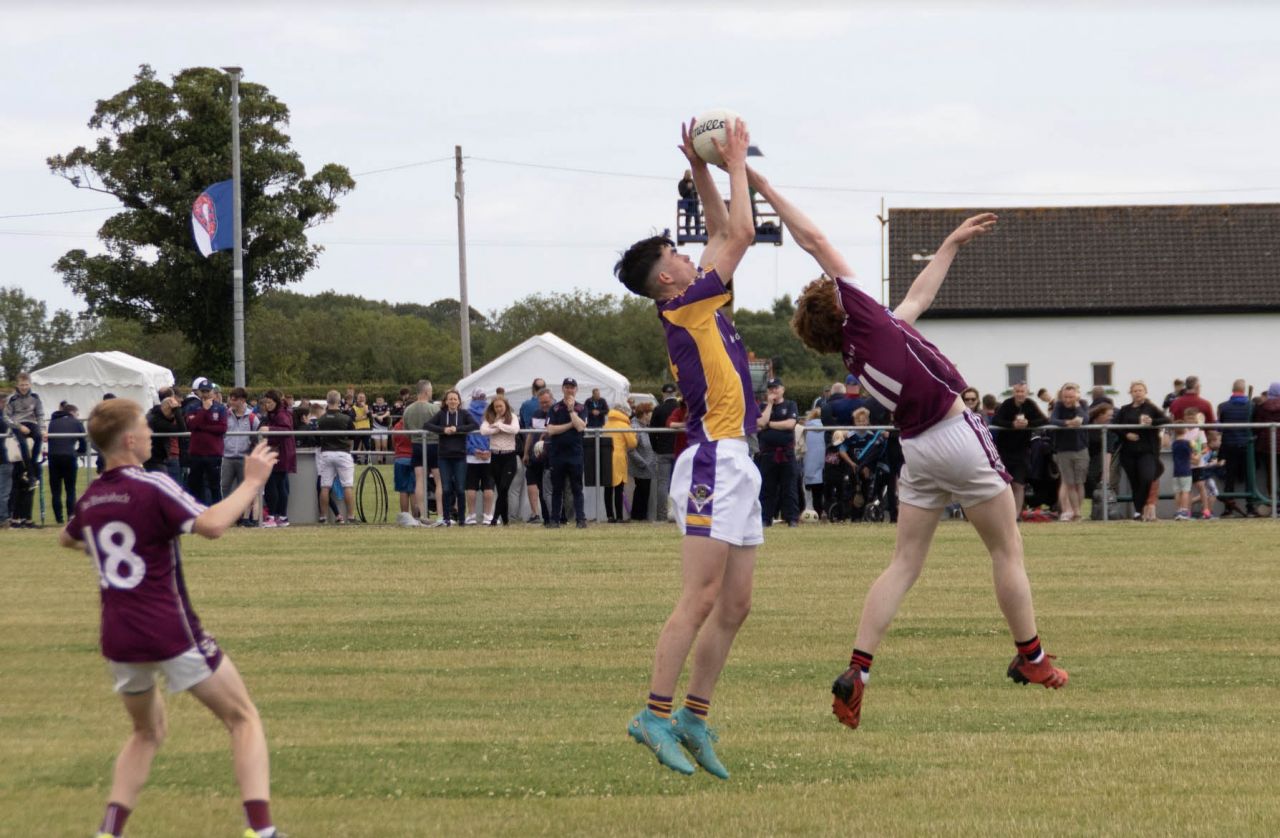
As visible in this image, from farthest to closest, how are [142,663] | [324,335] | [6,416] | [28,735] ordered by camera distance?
[324,335]
[6,416]
[28,735]
[142,663]

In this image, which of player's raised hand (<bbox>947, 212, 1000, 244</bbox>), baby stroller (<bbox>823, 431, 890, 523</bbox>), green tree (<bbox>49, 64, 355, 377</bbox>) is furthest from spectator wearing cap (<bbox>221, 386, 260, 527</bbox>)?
green tree (<bbox>49, 64, 355, 377</bbox>)

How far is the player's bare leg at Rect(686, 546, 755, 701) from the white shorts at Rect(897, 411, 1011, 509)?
110 cm

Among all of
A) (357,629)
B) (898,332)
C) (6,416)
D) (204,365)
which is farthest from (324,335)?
(898,332)

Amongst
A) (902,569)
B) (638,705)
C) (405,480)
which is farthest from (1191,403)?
(902,569)

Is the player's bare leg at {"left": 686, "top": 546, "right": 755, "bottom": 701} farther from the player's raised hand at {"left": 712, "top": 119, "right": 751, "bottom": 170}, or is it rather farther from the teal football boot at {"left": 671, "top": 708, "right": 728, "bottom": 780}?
the player's raised hand at {"left": 712, "top": 119, "right": 751, "bottom": 170}

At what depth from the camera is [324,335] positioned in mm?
89812

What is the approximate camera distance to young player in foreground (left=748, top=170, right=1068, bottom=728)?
25.2 ft

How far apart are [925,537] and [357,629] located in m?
6.01

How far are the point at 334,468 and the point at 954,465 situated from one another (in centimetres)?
1712

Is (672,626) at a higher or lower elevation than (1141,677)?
higher

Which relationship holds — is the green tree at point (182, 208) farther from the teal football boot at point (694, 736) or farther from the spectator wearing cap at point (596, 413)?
the teal football boot at point (694, 736)

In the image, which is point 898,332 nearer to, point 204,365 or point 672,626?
point 672,626

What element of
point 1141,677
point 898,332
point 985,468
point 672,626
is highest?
point 898,332

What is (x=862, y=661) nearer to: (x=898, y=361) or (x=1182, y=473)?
(x=898, y=361)
